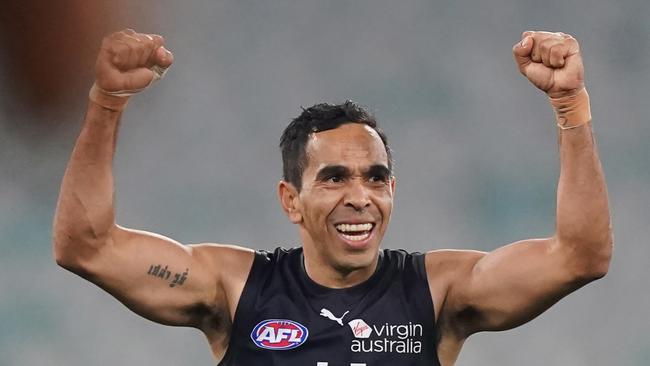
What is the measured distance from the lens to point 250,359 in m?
3.72

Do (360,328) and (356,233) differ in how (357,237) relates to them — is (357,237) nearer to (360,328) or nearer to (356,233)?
(356,233)

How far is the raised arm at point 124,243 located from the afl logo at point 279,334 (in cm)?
13

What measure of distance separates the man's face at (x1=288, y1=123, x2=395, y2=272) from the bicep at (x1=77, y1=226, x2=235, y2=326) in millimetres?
388

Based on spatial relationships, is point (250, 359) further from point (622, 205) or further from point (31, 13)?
point (622, 205)

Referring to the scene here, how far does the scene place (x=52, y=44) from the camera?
18.0 feet

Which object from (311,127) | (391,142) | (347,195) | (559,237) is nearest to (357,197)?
(347,195)

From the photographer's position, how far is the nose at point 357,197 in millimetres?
3676

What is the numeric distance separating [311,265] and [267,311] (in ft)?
0.79

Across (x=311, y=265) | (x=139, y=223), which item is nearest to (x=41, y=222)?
(x=139, y=223)

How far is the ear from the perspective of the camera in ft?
12.8

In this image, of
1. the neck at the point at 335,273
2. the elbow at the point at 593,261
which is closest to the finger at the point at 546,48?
the elbow at the point at 593,261

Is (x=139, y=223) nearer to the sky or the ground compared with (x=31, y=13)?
nearer to the ground

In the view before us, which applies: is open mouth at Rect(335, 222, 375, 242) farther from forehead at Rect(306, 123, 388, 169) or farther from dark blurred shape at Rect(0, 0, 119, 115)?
dark blurred shape at Rect(0, 0, 119, 115)

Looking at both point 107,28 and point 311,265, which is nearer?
point 311,265
